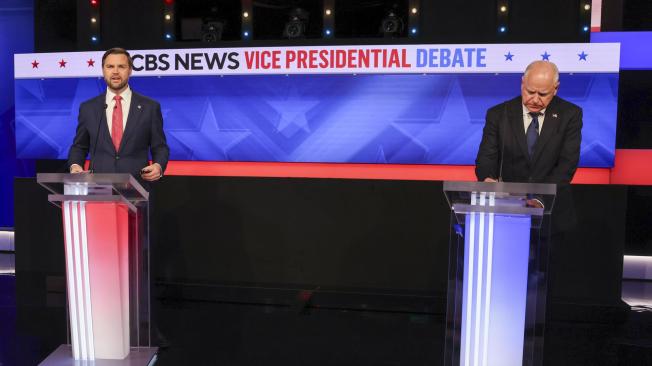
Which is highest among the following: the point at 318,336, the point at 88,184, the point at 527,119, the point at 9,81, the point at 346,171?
the point at 9,81

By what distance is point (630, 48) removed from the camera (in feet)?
14.0

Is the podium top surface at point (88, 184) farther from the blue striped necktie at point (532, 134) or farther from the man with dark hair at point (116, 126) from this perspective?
the blue striped necktie at point (532, 134)

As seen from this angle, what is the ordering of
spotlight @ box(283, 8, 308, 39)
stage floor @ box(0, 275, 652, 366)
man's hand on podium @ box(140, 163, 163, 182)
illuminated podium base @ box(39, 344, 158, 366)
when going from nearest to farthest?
illuminated podium base @ box(39, 344, 158, 366), man's hand on podium @ box(140, 163, 163, 182), stage floor @ box(0, 275, 652, 366), spotlight @ box(283, 8, 308, 39)

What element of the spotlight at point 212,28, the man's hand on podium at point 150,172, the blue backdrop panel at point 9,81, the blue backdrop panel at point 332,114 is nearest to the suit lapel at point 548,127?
the man's hand on podium at point 150,172

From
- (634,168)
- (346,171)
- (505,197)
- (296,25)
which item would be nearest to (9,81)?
(296,25)

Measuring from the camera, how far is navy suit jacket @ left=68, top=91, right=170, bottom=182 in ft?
7.97

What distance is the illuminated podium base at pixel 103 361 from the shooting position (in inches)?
81.5

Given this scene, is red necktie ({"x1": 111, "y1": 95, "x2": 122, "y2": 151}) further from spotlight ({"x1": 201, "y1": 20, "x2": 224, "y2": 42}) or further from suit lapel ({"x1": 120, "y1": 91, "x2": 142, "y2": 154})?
spotlight ({"x1": 201, "y1": 20, "x2": 224, "y2": 42})

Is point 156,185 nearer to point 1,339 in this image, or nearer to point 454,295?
point 1,339

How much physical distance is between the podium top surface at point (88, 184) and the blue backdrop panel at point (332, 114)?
7.98 ft

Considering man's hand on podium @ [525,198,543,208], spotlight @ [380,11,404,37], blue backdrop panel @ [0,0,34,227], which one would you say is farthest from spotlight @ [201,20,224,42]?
man's hand on podium @ [525,198,543,208]

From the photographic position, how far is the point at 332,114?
4344 mm

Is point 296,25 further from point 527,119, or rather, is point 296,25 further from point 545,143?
point 545,143

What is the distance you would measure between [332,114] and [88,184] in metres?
2.60
